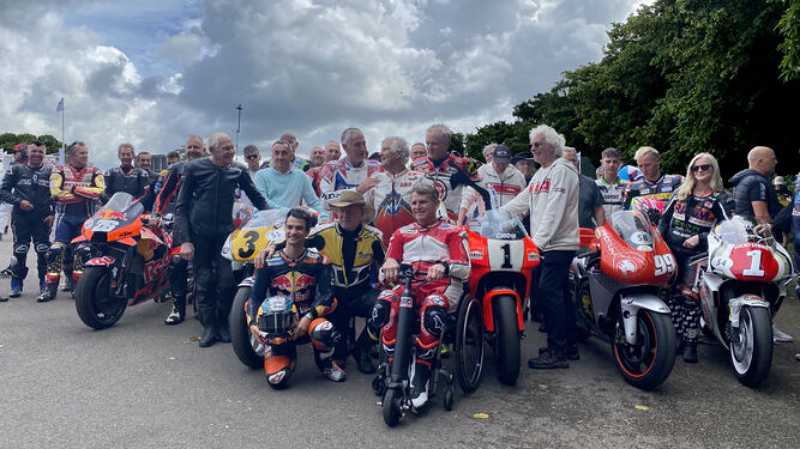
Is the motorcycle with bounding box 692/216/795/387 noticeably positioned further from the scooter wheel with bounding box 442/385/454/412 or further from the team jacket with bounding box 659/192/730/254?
the scooter wheel with bounding box 442/385/454/412

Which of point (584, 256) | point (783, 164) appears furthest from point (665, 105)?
point (584, 256)

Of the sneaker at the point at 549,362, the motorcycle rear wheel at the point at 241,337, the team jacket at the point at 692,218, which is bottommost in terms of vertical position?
the sneaker at the point at 549,362

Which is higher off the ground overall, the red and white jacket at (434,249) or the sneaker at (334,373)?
the red and white jacket at (434,249)

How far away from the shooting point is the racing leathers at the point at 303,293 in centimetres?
472

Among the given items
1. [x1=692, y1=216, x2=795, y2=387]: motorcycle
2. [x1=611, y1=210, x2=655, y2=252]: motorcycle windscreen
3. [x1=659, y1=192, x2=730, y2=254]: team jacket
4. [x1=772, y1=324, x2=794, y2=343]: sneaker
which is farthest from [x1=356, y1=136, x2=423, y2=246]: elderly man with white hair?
[x1=772, y1=324, x2=794, y2=343]: sneaker

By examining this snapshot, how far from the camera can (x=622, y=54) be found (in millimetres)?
29266

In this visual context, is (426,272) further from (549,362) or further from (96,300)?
(96,300)

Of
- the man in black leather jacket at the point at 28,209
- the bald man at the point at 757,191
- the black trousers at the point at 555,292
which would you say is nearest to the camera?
the black trousers at the point at 555,292

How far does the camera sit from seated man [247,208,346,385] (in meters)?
4.75

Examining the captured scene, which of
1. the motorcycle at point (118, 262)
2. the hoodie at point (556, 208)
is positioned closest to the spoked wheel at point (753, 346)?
the hoodie at point (556, 208)

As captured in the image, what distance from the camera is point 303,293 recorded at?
4.89 metres

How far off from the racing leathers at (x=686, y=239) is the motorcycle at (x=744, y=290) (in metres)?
0.19

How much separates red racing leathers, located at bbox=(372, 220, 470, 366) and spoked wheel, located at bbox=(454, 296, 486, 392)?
0.36 feet

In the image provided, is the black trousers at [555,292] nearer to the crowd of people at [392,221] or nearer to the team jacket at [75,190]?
the crowd of people at [392,221]
